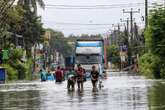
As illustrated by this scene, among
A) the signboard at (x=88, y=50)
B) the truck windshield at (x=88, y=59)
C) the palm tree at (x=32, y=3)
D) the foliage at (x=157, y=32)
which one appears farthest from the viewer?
the palm tree at (x=32, y=3)

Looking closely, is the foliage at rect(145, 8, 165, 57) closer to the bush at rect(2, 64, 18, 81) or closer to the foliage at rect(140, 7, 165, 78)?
the foliage at rect(140, 7, 165, 78)

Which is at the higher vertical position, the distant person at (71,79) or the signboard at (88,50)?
the signboard at (88,50)

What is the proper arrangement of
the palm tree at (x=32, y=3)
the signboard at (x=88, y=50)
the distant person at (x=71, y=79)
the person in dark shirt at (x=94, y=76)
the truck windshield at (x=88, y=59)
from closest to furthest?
the person in dark shirt at (x=94, y=76), the distant person at (x=71, y=79), the signboard at (x=88, y=50), the truck windshield at (x=88, y=59), the palm tree at (x=32, y=3)

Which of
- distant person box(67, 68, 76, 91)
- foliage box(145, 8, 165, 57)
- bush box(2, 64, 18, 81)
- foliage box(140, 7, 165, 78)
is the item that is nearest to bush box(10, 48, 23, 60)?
bush box(2, 64, 18, 81)

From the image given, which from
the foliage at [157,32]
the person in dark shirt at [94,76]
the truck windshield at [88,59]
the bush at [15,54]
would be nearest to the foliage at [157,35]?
the foliage at [157,32]

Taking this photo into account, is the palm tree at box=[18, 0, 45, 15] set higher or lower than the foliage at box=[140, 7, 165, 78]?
higher

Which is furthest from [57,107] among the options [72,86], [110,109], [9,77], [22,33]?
[22,33]

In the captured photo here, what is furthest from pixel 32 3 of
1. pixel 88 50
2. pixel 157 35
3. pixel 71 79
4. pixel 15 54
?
pixel 71 79

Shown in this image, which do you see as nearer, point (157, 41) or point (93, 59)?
point (157, 41)

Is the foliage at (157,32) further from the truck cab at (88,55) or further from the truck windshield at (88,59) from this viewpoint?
the truck windshield at (88,59)

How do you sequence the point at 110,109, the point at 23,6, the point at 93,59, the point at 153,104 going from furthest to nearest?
1. the point at 23,6
2. the point at 93,59
3. the point at 153,104
4. the point at 110,109

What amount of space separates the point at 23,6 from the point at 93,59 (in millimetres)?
25578

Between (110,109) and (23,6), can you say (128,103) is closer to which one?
(110,109)

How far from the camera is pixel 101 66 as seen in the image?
190 feet
